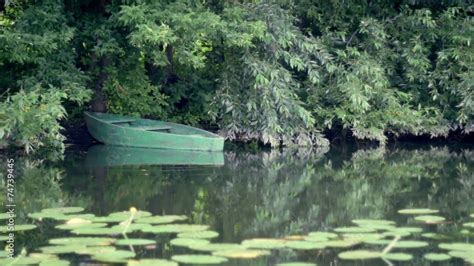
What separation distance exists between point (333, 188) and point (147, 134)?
336cm

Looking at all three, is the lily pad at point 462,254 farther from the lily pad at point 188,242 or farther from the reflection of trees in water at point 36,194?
the reflection of trees in water at point 36,194

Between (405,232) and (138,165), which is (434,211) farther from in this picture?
(138,165)

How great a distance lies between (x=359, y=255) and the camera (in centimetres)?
606

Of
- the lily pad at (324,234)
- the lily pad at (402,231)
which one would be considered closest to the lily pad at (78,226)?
the lily pad at (324,234)

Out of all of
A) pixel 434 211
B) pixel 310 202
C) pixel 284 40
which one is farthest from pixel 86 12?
pixel 434 211

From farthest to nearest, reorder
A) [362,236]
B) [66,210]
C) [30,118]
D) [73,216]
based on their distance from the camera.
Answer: [30,118] → [66,210] → [73,216] → [362,236]

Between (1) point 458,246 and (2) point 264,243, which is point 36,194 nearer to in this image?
(2) point 264,243

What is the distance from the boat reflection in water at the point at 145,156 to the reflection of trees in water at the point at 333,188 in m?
0.33

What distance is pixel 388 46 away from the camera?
13398 millimetres

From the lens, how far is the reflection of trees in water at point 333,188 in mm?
7738

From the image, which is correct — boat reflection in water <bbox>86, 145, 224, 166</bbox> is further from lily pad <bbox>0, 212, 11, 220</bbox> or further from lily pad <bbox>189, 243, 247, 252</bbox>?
lily pad <bbox>189, 243, 247, 252</bbox>

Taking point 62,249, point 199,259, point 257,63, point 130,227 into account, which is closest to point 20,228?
point 130,227

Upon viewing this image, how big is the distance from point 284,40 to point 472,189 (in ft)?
12.2

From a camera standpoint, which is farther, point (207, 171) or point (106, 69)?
point (106, 69)
